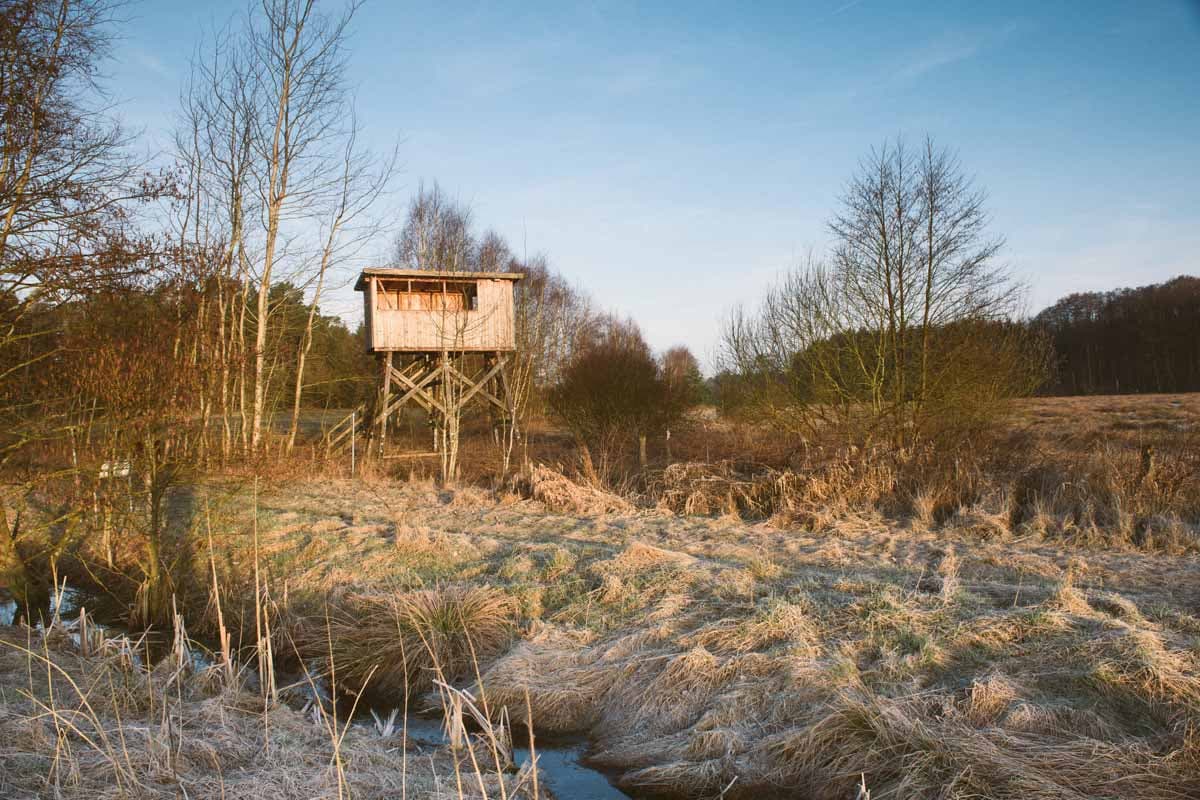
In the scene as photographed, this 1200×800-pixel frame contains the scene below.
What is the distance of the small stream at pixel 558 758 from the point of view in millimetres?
3814

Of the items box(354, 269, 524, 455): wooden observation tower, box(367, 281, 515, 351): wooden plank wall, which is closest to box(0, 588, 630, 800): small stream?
box(354, 269, 524, 455): wooden observation tower

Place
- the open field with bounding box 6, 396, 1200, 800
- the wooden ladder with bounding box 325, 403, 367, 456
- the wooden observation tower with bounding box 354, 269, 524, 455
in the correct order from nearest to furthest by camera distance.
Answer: the open field with bounding box 6, 396, 1200, 800
the wooden ladder with bounding box 325, 403, 367, 456
the wooden observation tower with bounding box 354, 269, 524, 455

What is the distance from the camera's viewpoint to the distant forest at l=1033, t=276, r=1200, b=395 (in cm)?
→ 4247

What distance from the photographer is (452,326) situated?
15.3 metres

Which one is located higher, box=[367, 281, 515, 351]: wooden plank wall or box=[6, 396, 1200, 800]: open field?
box=[367, 281, 515, 351]: wooden plank wall

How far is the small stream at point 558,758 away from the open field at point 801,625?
0.10 meters

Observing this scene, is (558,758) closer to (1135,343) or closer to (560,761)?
(560,761)

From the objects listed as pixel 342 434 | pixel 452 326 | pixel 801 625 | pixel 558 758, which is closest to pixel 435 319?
pixel 452 326

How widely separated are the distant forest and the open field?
39.4m

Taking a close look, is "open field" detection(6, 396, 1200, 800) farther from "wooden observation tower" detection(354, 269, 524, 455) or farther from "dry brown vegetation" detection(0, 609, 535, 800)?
"wooden observation tower" detection(354, 269, 524, 455)

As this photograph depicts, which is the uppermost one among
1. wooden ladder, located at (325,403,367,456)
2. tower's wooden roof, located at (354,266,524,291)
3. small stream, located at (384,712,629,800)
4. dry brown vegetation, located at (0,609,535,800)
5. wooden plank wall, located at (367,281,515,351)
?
tower's wooden roof, located at (354,266,524,291)

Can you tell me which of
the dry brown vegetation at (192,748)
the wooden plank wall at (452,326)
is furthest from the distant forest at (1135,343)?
the dry brown vegetation at (192,748)

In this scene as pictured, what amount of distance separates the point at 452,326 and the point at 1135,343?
1915 inches

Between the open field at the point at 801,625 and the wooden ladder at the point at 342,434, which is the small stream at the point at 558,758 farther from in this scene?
the wooden ladder at the point at 342,434
